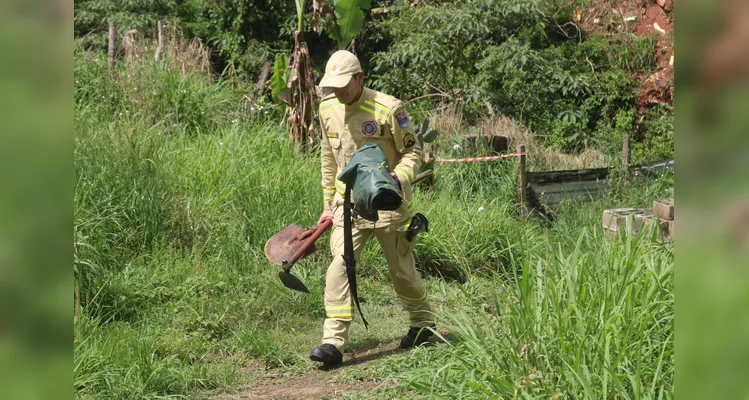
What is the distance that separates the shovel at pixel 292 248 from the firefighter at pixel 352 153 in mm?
145

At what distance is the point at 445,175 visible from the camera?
387 inches

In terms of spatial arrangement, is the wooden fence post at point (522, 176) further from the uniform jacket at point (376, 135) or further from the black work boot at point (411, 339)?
the uniform jacket at point (376, 135)

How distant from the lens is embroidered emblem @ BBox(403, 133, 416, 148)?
219 inches

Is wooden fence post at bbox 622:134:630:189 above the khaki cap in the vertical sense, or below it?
below

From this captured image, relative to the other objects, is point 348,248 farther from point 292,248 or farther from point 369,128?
point 369,128

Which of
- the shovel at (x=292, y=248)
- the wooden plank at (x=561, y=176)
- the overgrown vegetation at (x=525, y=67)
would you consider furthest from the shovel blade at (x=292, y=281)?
the overgrown vegetation at (x=525, y=67)

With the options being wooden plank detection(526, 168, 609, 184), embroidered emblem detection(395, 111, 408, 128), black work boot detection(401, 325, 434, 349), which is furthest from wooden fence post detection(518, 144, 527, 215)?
embroidered emblem detection(395, 111, 408, 128)

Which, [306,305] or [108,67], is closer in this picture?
[306,305]

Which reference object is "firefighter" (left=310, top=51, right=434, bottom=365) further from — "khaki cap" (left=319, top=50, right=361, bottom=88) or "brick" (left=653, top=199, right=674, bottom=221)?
"brick" (left=653, top=199, right=674, bottom=221)

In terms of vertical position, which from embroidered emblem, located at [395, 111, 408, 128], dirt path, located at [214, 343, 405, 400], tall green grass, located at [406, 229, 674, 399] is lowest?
dirt path, located at [214, 343, 405, 400]

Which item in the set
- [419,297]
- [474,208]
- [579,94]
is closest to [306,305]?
[419,297]

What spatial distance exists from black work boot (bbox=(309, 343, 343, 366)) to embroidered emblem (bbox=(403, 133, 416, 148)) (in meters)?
1.39
